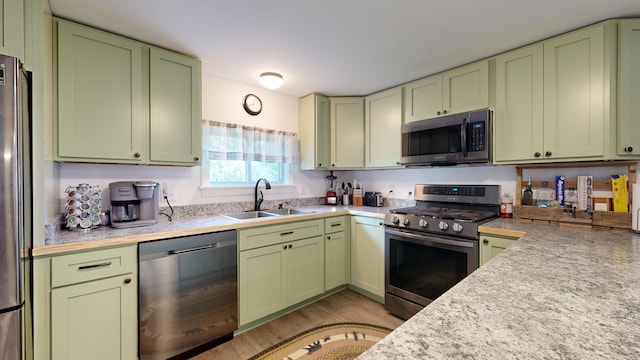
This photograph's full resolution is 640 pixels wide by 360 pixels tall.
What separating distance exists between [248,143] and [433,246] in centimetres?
206

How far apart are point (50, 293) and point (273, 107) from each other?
2.42m

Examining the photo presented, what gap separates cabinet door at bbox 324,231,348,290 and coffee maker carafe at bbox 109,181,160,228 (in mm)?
1553

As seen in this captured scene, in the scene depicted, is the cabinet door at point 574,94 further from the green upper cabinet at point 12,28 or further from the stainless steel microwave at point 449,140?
the green upper cabinet at point 12,28

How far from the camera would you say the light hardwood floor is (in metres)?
1.98

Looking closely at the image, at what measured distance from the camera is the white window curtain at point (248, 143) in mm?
2650

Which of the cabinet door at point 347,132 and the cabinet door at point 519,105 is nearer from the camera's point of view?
the cabinet door at point 519,105

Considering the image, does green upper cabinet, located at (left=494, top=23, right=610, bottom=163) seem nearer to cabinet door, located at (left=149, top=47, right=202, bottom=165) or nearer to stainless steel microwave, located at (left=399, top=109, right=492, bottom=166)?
stainless steel microwave, located at (left=399, top=109, right=492, bottom=166)

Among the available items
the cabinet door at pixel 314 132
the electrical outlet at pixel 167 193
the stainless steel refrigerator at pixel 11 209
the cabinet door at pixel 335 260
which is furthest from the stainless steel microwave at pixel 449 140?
the stainless steel refrigerator at pixel 11 209

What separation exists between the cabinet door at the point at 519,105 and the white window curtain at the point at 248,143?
82.0 inches

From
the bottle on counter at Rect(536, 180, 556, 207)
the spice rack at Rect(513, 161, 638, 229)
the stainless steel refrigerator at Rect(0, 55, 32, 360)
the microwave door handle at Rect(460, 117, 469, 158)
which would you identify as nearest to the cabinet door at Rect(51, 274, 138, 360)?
the stainless steel refrigerator at Rect(0, 55, 32, 360)

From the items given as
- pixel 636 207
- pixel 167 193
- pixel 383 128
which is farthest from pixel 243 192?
pixel 636 207

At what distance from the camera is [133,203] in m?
1.97

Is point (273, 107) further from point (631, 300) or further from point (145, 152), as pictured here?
point (631, 300)

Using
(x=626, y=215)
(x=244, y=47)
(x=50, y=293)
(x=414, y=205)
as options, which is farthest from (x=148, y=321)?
(x=626, y=215)
